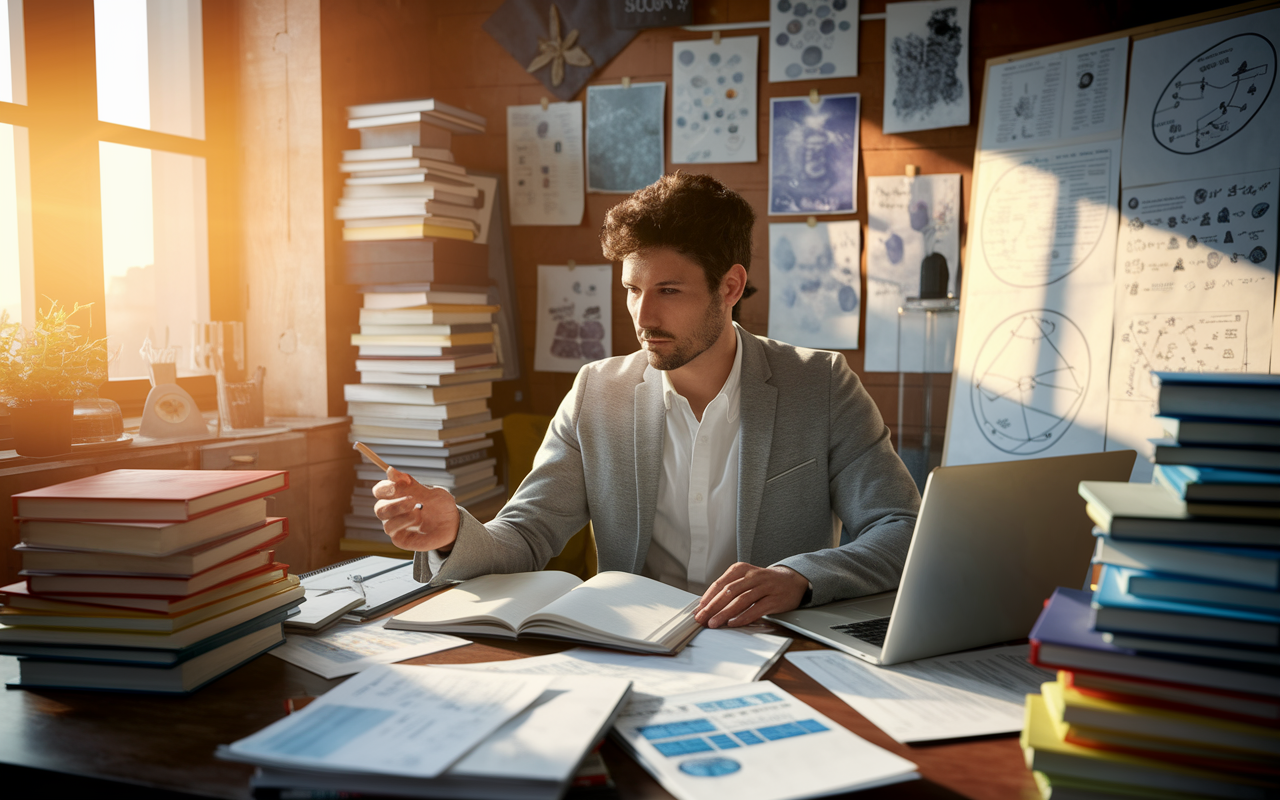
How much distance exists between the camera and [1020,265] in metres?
2.46

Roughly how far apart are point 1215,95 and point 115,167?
116 inches

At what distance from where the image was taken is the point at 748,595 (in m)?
1.19

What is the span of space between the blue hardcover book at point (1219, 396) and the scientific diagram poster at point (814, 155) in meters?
2.24

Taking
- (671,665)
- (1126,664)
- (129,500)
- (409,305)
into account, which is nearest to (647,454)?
(671,665)

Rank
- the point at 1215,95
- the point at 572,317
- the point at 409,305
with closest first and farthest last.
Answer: the point at 1215,95 → the point at 409,305 → the point at 572,317

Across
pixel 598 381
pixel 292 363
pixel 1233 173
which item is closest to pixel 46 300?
pixel 292 363

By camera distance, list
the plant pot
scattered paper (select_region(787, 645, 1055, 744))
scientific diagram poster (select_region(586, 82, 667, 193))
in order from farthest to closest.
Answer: scientific diagram poster (select_region(586, 82, 667, 193)) < the plant pot < scattered paper (select_region(787, 645, 1055, 744))

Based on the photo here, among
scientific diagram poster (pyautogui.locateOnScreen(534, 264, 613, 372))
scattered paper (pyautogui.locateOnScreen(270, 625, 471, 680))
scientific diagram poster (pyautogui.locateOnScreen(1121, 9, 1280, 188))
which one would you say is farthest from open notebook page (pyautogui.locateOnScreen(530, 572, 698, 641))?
scientific diagram poster (pyautogui.locateOnScreen(534, 264, 613, 372))

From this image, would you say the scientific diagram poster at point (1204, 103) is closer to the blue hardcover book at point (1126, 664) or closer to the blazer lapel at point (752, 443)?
the blazer lapel at point (752, 443)

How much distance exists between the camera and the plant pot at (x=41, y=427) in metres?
1.84

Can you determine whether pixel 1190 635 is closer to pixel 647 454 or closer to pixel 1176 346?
pixel 647 454

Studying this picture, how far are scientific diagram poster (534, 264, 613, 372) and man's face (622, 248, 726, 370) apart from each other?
143 centimetres

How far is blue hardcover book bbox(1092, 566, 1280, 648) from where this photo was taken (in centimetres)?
68

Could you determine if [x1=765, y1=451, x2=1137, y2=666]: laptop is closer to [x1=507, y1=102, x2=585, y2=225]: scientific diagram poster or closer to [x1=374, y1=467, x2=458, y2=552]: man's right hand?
[x1=374, y1=467, x2=458, y2=552]: man's right hand
